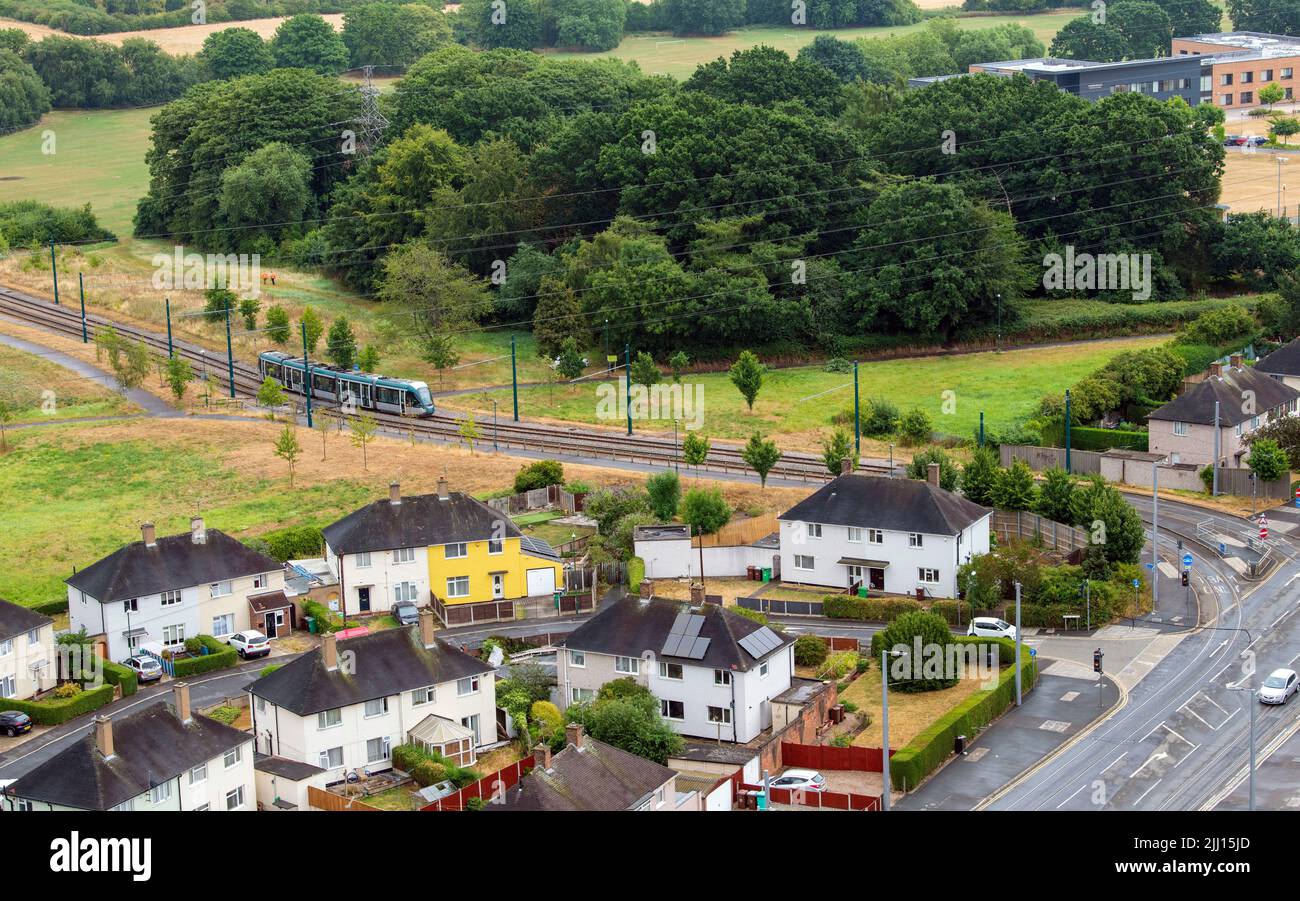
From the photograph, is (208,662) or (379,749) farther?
(208,662)

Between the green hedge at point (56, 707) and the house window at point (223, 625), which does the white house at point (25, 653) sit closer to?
the green hedge at point (56, 707)

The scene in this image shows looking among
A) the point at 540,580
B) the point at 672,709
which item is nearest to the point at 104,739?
the point at 672,709

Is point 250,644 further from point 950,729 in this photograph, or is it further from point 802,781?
point 950,729

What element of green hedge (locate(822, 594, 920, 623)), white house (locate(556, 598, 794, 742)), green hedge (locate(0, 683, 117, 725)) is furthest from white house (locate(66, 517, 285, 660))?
green hedge (locate(822, 594, 920, 623))

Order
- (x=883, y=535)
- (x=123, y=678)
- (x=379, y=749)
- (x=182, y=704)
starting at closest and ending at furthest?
(x=182, y=704) → (x=379, y=749) → (x=123, y=678) → (x=883, y=535)

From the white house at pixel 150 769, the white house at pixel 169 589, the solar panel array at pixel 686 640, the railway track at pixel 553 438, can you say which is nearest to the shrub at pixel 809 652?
the solar panel array at pixel 686 640

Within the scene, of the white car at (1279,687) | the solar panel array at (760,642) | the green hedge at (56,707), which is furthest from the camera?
the green hedge at (56,707)

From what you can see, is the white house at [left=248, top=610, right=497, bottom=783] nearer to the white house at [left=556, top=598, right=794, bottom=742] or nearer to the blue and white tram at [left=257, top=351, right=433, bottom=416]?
the white house at [left=556, top=598, right=794, bottom=742]
